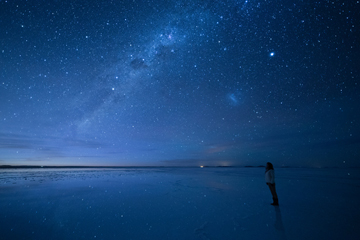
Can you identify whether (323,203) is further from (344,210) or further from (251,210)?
(251,210)

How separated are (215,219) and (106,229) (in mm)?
3174

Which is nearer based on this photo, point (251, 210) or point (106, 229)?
point (106, 229)

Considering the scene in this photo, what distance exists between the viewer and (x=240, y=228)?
14.7 ft

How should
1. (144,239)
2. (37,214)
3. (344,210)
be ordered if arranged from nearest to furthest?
(144,239) → (37,214) → (344,210)

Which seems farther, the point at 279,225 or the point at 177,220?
the point at 177,220

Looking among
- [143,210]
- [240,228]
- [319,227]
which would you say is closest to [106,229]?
[143,210]

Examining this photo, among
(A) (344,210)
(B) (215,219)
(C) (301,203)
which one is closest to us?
(B) (215,219)

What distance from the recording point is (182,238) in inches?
154

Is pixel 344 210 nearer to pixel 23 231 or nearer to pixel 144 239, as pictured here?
pixel 144 239

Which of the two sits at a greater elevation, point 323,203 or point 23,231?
point 23,231

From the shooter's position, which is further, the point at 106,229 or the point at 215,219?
the point at 215,219

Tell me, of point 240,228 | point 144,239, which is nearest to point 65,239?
point 144,239

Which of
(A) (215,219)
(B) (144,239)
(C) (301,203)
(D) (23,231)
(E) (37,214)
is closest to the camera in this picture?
(B) (144,239)

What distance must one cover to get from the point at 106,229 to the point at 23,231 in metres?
2.15
